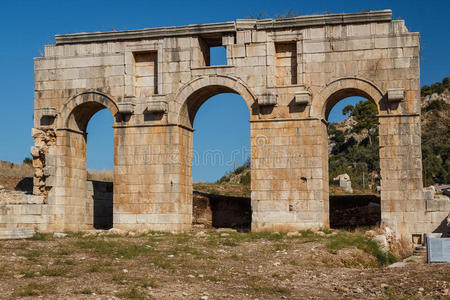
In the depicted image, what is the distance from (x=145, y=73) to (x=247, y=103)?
375 centimetres

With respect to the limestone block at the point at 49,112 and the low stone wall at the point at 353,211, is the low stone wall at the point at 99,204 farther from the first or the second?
the low stone wall at the point at 353,211

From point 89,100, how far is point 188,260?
9165 millimetres

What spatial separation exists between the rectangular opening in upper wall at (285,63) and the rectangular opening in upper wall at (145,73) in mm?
4066

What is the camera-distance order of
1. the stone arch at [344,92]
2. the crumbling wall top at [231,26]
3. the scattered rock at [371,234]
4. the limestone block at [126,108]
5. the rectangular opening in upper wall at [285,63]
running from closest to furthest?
the scattered rock at [371,234] < the stone arch at [344,92] < the crumbling wall top at [231,26] < the rectangular opening in upper wall at [285,63] < the limestone block at [126,108]

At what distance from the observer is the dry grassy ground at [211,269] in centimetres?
1062

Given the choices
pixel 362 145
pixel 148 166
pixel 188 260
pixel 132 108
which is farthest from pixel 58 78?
pixel 362 145

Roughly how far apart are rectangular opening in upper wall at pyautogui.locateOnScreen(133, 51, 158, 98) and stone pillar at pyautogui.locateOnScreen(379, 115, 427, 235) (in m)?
7.54

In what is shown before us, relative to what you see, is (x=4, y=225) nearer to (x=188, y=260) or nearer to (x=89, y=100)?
(x=89, y=100)

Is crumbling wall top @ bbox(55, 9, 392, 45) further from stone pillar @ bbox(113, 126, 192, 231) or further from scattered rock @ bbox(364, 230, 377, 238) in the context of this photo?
scattered rock @ bbox(364, 230, 377, 238)

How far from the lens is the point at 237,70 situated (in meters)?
20.4

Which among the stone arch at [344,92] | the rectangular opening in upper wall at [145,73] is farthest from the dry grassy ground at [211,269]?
the rectangular opening in upper wall at [145,73]

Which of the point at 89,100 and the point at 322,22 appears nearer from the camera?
the point at 322,22

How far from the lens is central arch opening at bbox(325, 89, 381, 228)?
23.6 metres

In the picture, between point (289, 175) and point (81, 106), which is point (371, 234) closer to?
point (289, 175)
